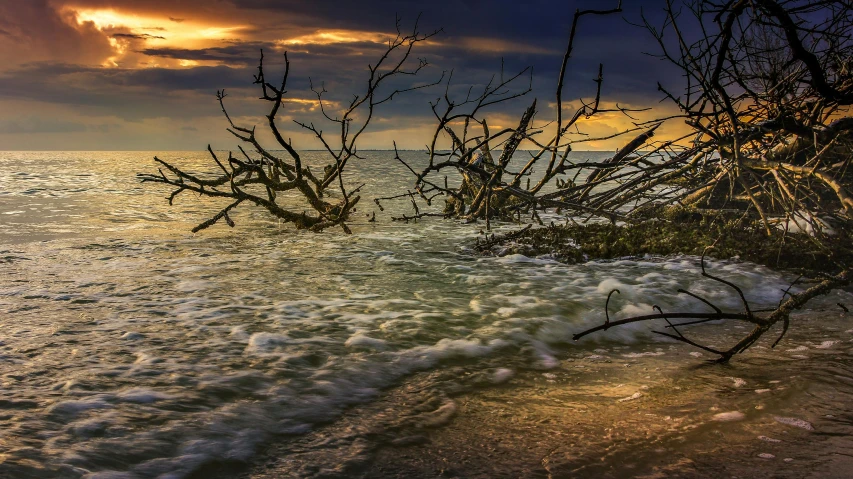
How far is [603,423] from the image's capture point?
3.29 m

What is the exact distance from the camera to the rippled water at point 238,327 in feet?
10.8

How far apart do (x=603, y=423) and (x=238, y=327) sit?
10.2ft

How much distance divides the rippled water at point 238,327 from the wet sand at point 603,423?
0.97 feet

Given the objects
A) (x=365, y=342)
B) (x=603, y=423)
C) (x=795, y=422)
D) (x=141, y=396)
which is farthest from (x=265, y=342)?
(x=795, y=422)

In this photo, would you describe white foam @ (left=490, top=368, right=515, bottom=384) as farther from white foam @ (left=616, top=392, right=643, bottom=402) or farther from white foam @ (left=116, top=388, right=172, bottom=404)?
white foam @ (left=116, top=388, right=172, bottom=404)

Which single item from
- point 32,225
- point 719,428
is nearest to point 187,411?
point 719,428

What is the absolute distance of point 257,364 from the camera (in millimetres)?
4289

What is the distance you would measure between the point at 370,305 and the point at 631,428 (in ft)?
10.1

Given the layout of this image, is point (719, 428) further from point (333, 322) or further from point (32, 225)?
point (32, 225)

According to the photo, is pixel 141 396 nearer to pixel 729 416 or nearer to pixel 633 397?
pixel 633 397

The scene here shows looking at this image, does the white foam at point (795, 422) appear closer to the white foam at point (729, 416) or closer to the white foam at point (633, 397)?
the white foam at point (729, 416)

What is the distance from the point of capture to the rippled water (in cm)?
331

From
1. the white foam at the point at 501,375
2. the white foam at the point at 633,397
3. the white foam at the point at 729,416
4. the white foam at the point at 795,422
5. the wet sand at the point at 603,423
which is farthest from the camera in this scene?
the white foam at the point at 501,375

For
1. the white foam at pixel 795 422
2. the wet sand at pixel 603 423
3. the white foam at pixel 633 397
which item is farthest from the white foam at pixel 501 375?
the white foam at pixel 795 422
